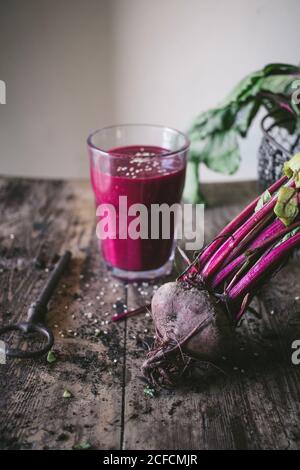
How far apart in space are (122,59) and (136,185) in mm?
792

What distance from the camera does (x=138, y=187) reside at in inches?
42.5

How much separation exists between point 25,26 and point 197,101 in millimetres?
601

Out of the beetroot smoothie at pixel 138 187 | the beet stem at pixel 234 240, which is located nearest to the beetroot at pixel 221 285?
the beet stem at pixel 234 240

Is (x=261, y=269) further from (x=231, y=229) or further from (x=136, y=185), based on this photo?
(x=136, y=185)

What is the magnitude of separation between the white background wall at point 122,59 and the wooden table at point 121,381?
71 centimetres

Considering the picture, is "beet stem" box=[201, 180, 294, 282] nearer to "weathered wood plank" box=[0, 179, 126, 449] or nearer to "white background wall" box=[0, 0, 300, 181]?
"weathered wood plank" box=[0, 179, 126, 449]

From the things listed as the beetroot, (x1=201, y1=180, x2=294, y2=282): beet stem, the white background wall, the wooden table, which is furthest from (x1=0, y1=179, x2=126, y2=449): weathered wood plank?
the white background wall

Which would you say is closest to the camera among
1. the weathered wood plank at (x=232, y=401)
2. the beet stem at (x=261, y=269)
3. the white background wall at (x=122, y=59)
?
the weathered wood plank at (x=232, y=401)

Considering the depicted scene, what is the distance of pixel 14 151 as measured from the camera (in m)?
1.89

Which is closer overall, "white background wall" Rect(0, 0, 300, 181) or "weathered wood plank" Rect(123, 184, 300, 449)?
"weathered wood plank" Rect(123, 184, 300, 449)

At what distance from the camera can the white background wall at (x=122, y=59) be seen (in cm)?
161

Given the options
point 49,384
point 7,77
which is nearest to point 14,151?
point 7,77

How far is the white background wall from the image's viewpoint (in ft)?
5.29

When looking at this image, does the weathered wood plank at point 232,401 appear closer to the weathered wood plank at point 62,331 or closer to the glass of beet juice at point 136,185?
the weathered wood plank at point 62,331
